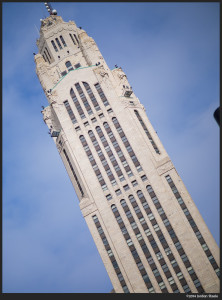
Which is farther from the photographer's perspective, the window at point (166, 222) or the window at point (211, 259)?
the window at point (166, 222)

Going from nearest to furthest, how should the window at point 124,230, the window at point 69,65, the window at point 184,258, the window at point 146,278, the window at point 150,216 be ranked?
the window at point 184,258 < the window at point 146,278 < the window at point 150,216 < the window at point 124,230 < the window at point 69,65

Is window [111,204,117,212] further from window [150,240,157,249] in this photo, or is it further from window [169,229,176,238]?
window [169,229,176,238]

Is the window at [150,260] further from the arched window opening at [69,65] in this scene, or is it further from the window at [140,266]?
the arched window opening at [69,65]

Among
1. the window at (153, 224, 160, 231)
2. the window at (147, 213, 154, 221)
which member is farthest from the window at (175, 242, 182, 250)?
the window at (147, 213, 154, 221)

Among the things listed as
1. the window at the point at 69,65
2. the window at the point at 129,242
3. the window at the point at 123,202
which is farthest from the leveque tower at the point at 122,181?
the window at the point at 123,202

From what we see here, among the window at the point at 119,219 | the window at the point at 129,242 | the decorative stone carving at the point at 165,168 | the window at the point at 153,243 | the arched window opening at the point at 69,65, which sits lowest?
the window at the point at 153,243

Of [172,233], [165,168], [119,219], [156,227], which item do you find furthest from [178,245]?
[165,168]

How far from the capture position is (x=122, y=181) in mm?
89875

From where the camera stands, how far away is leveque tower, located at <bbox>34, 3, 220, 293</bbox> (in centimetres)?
7950

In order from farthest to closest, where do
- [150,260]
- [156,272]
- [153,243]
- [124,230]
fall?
→ [124,230] < [153,243] < [150,260] < [156,272]

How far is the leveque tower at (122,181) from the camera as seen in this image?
79500 millimetres

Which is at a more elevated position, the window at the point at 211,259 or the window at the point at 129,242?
the window at the point at 129,242

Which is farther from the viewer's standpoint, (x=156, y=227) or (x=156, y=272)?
(x=156, y=227)

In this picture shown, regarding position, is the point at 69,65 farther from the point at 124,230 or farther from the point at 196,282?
the point at 196,282
